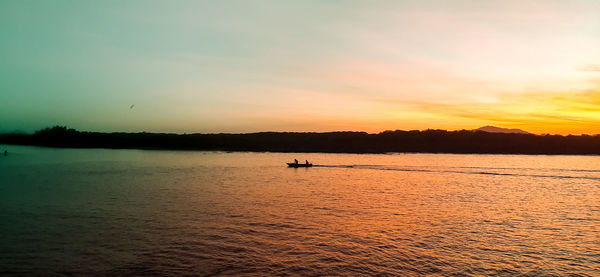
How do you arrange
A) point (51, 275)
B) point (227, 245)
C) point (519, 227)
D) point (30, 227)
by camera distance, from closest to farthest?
point (51, 275) < point (227, 245) < point (30, 227) < point (519, 227)

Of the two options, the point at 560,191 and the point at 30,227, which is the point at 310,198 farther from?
the point at 560,191

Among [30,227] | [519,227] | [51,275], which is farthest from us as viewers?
[519,227]

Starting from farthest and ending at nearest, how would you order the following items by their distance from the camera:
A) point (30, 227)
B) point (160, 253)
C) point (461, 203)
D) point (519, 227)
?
1. point (461, 203)
2. point (519, 227)
3. point (30, 227)
4. point (160, 253)

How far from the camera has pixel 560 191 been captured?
51844mm

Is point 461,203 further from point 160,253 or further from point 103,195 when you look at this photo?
point 103,195

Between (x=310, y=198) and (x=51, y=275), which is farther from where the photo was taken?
(x=310, y=198)

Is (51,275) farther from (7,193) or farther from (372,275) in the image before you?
(7,193)

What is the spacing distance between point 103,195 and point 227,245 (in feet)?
82.7

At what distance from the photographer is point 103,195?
41.0 meters

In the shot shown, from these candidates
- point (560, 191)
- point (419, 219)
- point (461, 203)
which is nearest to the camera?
point (419, 219)

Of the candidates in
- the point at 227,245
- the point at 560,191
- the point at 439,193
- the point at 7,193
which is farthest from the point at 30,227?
the point at 560,191

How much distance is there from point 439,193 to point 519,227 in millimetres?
19784

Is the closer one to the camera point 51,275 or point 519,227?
point 51,275

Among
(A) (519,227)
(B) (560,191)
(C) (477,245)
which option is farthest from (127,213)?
(B) (560,191)
